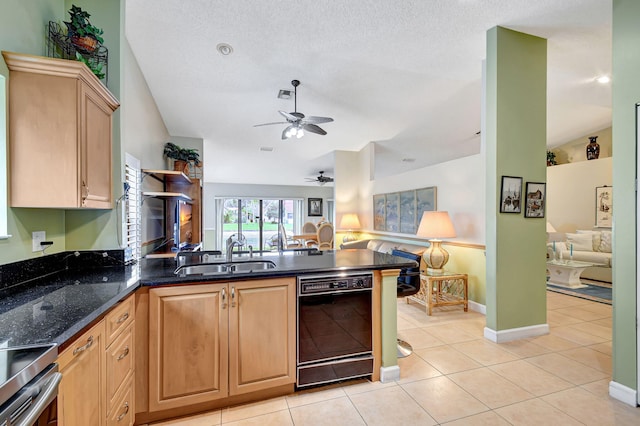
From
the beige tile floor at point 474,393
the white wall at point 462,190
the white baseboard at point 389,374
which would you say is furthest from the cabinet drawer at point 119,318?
the white wall at point 462,190

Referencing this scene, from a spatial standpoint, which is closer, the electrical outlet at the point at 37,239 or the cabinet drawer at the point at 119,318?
the cabinet drawer at the point at 119,318

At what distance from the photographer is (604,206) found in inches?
226

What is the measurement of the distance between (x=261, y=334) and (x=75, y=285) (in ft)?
3.70

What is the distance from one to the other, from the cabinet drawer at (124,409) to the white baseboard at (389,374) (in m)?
1.65

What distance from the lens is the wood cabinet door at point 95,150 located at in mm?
1661

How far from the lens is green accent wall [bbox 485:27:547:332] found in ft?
9.47

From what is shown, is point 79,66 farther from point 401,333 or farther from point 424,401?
point 401,333

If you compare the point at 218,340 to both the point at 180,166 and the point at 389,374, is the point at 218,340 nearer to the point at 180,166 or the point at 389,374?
the point at 389,374

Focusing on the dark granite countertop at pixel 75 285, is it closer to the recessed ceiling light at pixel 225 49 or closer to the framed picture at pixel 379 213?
the recessed ceiling light at pixel 225 49

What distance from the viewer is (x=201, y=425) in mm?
1729

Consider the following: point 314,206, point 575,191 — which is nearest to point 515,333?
point 575,191

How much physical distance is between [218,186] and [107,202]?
7.99 m

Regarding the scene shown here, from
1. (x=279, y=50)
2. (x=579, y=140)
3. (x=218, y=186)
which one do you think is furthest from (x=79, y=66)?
(x=579, y=140)

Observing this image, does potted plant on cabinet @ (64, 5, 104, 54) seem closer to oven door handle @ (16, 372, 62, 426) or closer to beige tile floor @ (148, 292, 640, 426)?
oven door handle @ (16, 372, 62, 426)
